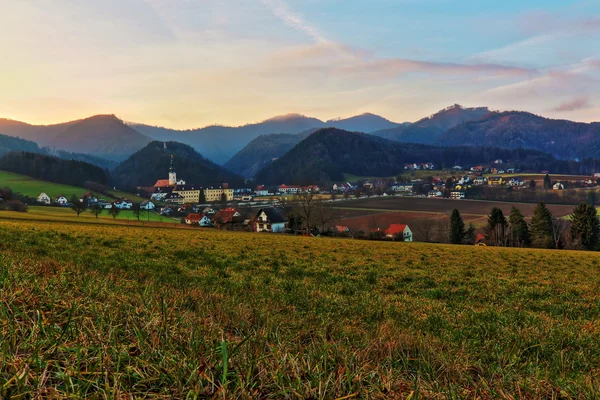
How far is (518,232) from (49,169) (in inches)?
7047

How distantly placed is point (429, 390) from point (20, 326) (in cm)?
302

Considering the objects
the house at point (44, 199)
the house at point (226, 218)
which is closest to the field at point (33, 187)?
the house at point (44, 199)

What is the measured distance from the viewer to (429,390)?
2.56m

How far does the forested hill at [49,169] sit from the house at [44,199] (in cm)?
4019

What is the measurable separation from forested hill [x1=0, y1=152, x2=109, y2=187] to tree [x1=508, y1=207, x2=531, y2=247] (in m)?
163

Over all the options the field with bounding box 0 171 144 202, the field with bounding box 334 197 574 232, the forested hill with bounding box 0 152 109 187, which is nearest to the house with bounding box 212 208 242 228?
the field with bounding box 334 197 574 232

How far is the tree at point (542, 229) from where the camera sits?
209 feet

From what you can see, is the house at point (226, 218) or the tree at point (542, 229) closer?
the tree at point (542, 229)

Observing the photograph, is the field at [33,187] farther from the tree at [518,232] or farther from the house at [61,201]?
the tree at [518,232]

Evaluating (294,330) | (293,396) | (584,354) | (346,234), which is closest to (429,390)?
(293,396)

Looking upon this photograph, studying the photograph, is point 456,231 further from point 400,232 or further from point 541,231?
point 541,231

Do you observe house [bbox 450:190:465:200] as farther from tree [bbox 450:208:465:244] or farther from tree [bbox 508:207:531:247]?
tree [bbox 450:208:465:244]

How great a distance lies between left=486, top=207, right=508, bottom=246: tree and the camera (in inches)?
2662

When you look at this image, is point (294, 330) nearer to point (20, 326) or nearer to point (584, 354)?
point (20, 326)
